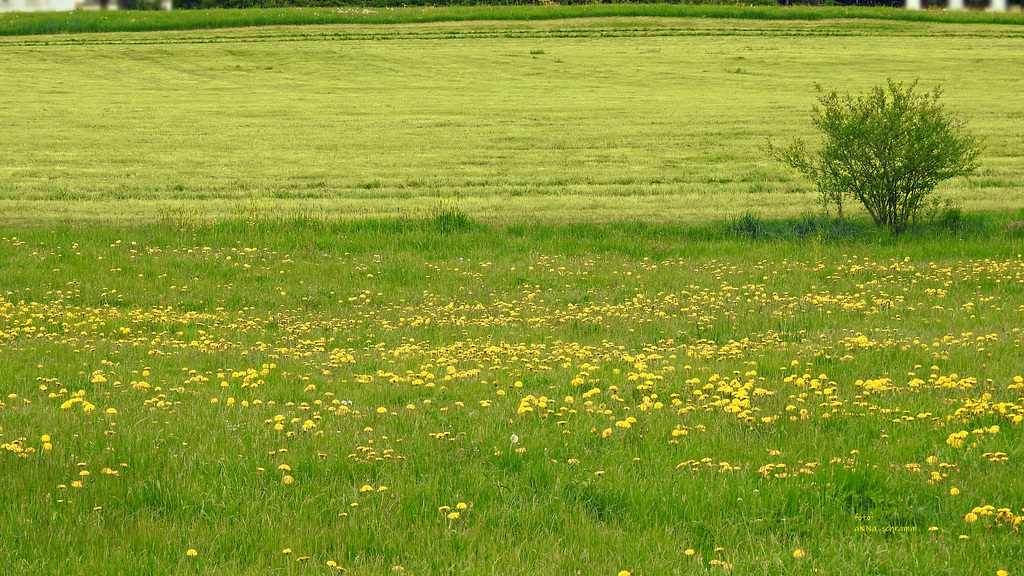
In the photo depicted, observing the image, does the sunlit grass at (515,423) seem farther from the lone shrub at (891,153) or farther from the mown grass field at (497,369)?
the lone shrub at (891,153)

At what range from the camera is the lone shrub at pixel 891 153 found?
17.2 metres

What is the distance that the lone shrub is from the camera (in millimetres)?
17203

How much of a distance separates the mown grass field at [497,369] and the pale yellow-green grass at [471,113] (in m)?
0.33

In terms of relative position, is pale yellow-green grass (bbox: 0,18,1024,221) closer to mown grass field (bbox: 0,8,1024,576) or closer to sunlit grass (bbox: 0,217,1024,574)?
mown grass field (bbox: 0,8,1024,576)

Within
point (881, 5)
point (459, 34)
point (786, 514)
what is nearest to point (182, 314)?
point (786, 514)

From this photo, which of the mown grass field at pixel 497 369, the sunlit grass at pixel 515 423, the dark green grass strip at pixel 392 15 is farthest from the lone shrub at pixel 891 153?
the dark green grass strip at pixel 392 15

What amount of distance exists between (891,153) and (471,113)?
80.3ft

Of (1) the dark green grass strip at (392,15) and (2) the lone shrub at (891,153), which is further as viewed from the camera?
(1) the dark green grass strip at (392,15)

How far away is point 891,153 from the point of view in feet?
56.9

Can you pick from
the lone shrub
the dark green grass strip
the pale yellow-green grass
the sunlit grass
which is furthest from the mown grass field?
the dark green grass strip

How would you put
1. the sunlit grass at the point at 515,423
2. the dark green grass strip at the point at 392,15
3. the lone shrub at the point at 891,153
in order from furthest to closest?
the dark green grass strip at the point at 392,15 < the lone shrub at the point at 891,153 < the sunlit grass at the point at 515,423

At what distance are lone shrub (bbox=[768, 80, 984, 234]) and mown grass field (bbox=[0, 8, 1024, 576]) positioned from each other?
77cm

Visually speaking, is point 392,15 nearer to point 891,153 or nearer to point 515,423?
point 891,153

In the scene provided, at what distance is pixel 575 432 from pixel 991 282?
8.93 m
